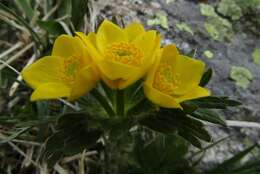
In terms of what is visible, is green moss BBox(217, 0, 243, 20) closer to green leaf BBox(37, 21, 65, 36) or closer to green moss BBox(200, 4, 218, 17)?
green moss BBox(200, 4, 218, 17)

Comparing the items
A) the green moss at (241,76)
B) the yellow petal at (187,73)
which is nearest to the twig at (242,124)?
the green moss at (241,76)

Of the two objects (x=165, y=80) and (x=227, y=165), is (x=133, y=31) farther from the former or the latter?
(x=227, y=165)

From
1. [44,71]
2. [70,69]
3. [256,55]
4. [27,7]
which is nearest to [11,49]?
[27,7]

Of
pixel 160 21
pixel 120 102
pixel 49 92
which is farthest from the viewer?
pixel 160 21

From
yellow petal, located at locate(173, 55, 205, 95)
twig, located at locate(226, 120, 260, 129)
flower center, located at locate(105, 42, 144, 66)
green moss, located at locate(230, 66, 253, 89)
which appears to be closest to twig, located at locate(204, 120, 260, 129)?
twig, located at locate(226, 120, 260, 129)

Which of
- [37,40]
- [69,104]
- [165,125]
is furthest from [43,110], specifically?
[165,125]

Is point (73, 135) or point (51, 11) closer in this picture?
point (73, 135)

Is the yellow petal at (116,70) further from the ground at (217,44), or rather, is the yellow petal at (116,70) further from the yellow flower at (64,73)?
the ground at (217,44)
